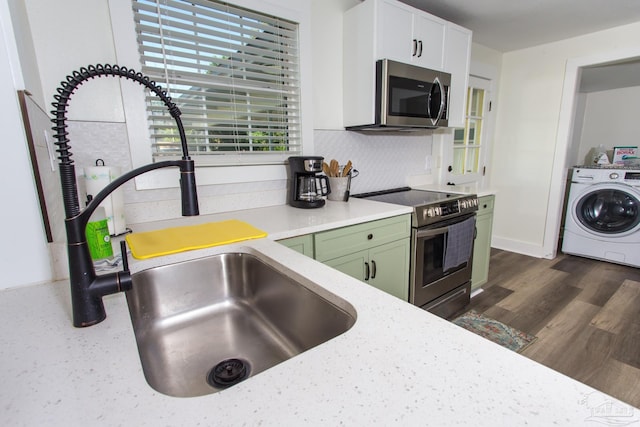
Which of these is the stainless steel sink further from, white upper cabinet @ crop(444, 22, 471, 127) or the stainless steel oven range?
white upper cabinet @ crop(444, 22, 471, 127)

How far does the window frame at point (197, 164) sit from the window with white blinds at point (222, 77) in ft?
0.12

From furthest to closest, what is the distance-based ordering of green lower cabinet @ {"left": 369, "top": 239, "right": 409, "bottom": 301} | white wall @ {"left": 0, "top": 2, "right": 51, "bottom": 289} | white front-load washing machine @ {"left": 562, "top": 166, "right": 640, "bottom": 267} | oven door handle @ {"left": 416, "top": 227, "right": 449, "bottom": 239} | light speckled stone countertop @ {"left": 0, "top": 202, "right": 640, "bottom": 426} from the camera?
white front-load washing machine @ {"left": 562, "top": 166, "right": 640, "bottom": 267}
oven door handle @ {"left": 416, "top": 227, "right": 449, "bottom": 239}
green lower cabinet @ {"left": 369, "top": 239, "right": 409, "bottom": 301}
white wall @ {"left": 0, "top": 2, "right": 51, "bottom": 289}
light speckled stone countertop @ {"left": 0, "top": 202, "right": 640, "bottom": 426}

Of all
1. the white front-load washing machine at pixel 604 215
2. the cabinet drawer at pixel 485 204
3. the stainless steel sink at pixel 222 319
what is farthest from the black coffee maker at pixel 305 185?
the white front-load washing machine at pixel 604 215

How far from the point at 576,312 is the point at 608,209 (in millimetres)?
1657

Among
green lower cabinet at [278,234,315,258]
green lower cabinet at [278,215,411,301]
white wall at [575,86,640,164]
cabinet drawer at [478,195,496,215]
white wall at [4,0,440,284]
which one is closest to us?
white wall at [4,0,440,284]

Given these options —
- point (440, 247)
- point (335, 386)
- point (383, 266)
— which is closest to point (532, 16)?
point (440, 247)

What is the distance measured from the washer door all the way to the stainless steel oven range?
2.05 m

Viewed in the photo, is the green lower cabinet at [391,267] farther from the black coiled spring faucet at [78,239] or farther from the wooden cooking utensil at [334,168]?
the black coiled spring faucet at [78,239]

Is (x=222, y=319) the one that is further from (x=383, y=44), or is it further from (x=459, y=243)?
(x=383, y=44)

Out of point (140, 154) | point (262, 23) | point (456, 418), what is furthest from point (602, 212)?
point (140, 154)

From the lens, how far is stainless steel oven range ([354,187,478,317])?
191cm

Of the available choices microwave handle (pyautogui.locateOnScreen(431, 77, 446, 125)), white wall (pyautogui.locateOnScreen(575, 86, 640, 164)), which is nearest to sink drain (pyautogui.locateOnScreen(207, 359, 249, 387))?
microwave handle (pyautogui.locateOnScreen(431, 77, 446, 125))

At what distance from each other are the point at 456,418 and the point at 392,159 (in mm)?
2332

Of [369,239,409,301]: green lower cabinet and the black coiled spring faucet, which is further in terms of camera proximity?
[369,239,409,301]: green lower cabinet
